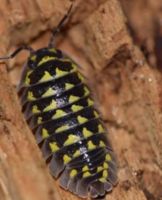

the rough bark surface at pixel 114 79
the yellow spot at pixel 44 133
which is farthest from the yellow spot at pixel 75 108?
the rough bark surface at pixel 114 79

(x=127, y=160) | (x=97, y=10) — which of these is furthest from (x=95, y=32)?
(x=127, y=160)

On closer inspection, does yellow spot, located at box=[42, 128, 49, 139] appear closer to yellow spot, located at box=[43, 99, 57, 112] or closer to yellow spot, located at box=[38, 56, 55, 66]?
yellow spot, located at box=[43, 99, 57, 112]

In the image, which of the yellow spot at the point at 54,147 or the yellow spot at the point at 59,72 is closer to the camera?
the yellow spot at the point at 54,147

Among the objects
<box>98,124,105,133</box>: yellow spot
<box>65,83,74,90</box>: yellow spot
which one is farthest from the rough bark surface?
<box>65,83,74,90</box>: yellow spot

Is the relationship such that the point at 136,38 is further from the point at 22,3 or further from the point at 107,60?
the point at 22,3

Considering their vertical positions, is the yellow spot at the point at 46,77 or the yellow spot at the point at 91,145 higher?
the yellow spot at the point at 46,77

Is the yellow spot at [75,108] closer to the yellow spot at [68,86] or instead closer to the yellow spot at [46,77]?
the yellow spot at [68,86]
